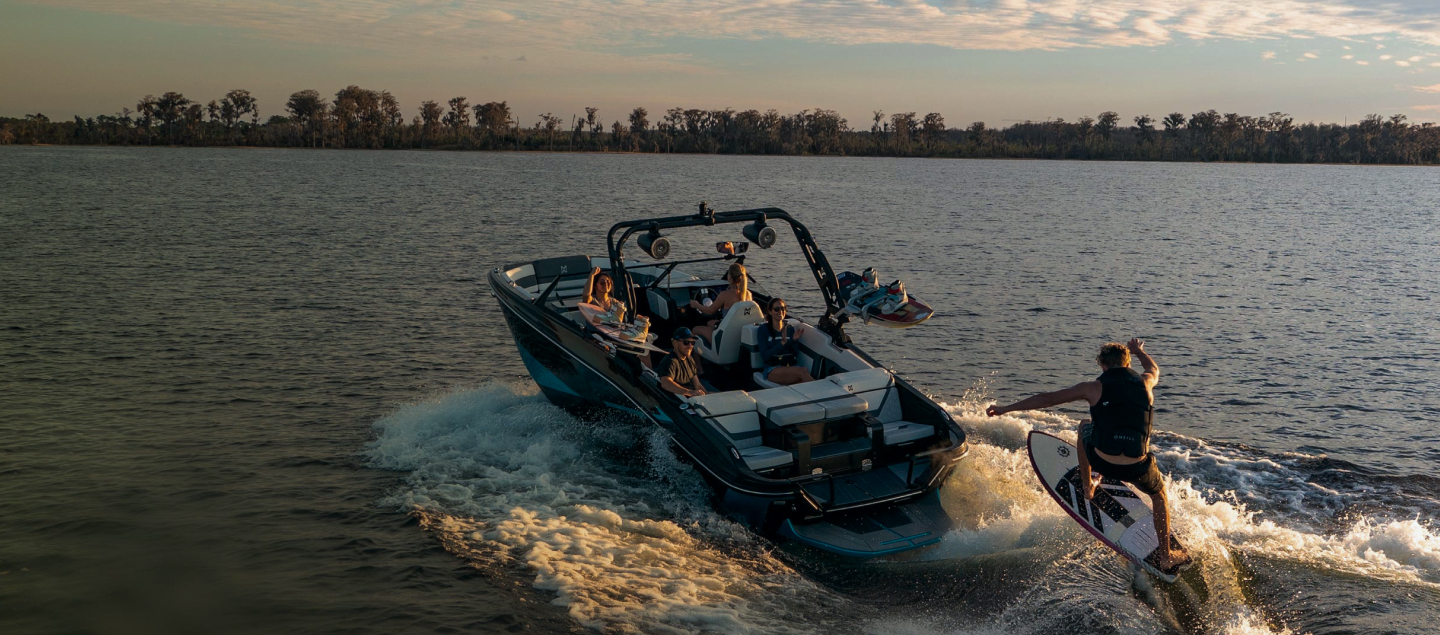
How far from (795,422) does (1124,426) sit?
2.61 meters

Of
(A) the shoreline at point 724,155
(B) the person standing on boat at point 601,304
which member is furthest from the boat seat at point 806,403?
(A) the shoreline at point 724,155

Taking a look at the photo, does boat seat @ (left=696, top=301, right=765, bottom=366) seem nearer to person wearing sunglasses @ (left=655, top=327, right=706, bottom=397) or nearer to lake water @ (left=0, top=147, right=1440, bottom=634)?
person wearing sunglasses @ (left=655, top=327, right=706, bottom=397)

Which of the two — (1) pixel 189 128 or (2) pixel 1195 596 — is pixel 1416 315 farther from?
(1) pixel 189 128

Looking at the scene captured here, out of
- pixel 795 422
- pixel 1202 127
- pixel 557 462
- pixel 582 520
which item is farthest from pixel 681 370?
pixel 1202 127

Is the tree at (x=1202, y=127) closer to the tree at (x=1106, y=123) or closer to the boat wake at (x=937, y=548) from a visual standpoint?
the tree at (x=1106, y=123)

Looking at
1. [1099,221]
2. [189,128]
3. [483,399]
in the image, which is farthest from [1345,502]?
[189,128]

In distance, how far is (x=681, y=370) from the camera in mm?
9250

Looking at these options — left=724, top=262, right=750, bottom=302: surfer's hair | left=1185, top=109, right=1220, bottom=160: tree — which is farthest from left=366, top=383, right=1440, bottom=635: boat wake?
left=1185, top=109, right=1220, bottom=160: tree

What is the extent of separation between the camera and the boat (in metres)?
7.88

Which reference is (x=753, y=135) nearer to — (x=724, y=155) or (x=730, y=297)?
(x=724, y=155)

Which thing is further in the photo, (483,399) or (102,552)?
(483,399)

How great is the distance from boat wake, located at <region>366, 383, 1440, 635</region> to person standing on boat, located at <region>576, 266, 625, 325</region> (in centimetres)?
112

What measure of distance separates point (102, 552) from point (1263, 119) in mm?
160372

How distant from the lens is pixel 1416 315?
770 inches
